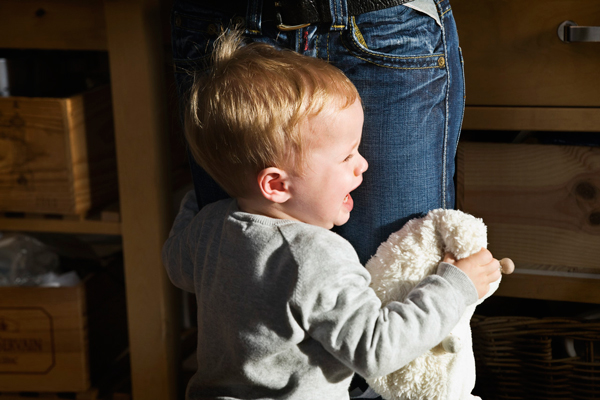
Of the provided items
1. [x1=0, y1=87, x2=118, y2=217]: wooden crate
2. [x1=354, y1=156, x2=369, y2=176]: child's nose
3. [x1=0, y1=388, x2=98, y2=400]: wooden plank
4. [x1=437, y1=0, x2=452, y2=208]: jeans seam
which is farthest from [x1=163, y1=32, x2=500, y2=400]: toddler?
[x1=0, y1=388, x2=98, y2=400]: wooden plank

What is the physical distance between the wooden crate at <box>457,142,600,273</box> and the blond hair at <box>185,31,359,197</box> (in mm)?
429

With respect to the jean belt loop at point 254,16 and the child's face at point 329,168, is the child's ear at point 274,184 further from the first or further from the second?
the jean belt loop at point 254,16

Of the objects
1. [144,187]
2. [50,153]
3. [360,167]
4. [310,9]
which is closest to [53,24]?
[50,153]

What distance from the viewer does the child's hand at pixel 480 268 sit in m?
0.76

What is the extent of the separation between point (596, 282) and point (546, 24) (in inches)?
18.4

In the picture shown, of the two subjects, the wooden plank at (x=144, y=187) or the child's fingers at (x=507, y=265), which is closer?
the child's fingers at (x=507, y=265)

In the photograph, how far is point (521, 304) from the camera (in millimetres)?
1273

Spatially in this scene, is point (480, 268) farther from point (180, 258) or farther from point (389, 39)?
point (180, 258)

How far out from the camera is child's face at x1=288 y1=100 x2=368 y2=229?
737 mm

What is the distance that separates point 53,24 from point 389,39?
0.68m

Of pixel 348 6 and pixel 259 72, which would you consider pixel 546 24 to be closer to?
pixel 348 6

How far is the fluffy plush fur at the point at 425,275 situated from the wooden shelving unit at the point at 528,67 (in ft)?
1.09

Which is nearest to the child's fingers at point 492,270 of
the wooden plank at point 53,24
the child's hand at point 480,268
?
the child's hand at point 480,268

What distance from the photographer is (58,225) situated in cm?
118
